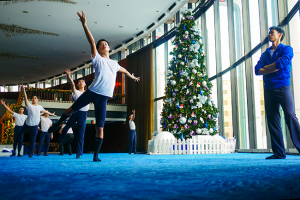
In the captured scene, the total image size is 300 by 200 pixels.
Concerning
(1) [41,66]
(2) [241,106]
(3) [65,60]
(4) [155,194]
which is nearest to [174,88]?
(2) [241,106]

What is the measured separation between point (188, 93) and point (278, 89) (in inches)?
192

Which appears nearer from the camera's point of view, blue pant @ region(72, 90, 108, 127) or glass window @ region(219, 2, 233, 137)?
blue pant @ region(72, 90, 108, 127)

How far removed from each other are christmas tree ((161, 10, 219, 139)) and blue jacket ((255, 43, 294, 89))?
4535 millimetres

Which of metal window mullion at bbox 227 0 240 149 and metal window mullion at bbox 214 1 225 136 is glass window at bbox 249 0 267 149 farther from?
metal window mullion at bbox 214 1 225 136

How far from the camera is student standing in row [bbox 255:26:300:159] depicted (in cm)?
319

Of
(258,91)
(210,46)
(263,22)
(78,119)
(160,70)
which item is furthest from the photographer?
(160,70)

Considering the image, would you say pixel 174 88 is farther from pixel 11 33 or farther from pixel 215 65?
pixel 11 33

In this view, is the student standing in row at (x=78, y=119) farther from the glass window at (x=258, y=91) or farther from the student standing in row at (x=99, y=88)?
the glass window at (x=258, y=91)

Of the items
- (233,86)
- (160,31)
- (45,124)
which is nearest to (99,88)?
(45,124)

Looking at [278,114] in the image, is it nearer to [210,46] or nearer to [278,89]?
[278,89]

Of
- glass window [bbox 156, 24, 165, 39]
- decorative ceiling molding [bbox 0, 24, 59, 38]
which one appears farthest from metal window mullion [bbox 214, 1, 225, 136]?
decorative ceiling molding [bbox 0, 24, 59, 38]

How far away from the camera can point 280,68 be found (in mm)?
3197

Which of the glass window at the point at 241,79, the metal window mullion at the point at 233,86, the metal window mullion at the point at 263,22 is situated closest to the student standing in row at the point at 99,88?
the metal window mullion at the point at 263,22

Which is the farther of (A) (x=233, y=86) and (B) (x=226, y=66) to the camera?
(B) (x=226, y=66)
